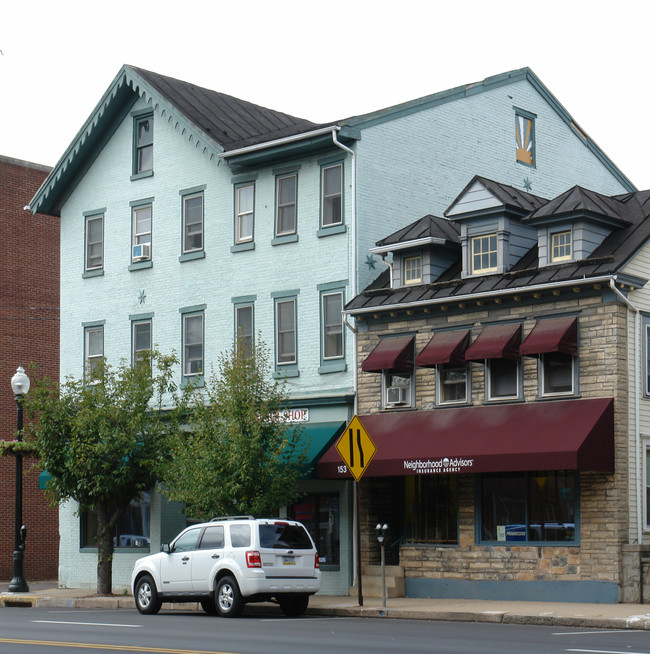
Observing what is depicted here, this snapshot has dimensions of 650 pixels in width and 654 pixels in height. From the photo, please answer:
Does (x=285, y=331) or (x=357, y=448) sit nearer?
(x=357, y=448)

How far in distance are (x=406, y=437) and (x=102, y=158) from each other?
14.1m

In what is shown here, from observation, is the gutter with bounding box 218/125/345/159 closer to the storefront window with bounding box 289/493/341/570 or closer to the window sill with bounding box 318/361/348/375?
the window sill with bounding box 318/361/348/375

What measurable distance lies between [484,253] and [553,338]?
362cm

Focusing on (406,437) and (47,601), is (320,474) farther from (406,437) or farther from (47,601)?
(47,601)

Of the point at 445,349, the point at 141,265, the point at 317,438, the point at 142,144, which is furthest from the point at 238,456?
the point at 142,144

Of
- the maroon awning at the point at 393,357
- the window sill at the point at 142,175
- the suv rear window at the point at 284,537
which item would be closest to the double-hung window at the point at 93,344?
the window sill at the point at 142,175

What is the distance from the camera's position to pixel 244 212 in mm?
31062

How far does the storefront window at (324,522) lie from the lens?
92.9ft

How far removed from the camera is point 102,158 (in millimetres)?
34812

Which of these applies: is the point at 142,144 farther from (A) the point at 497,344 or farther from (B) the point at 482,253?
(A) the point at 497,344

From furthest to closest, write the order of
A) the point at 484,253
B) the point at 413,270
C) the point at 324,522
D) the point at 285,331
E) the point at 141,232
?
the point at 141,232 → the point at 285,331 → the point at 324,522 → the point at 413,270 → the point at 484,253

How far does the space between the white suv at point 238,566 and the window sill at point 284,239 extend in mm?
9303

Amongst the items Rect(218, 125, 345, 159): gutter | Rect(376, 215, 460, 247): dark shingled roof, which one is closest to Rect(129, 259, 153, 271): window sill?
Rect(218, 125, 345, 159): gutter

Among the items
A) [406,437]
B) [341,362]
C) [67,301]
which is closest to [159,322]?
[67,301]
